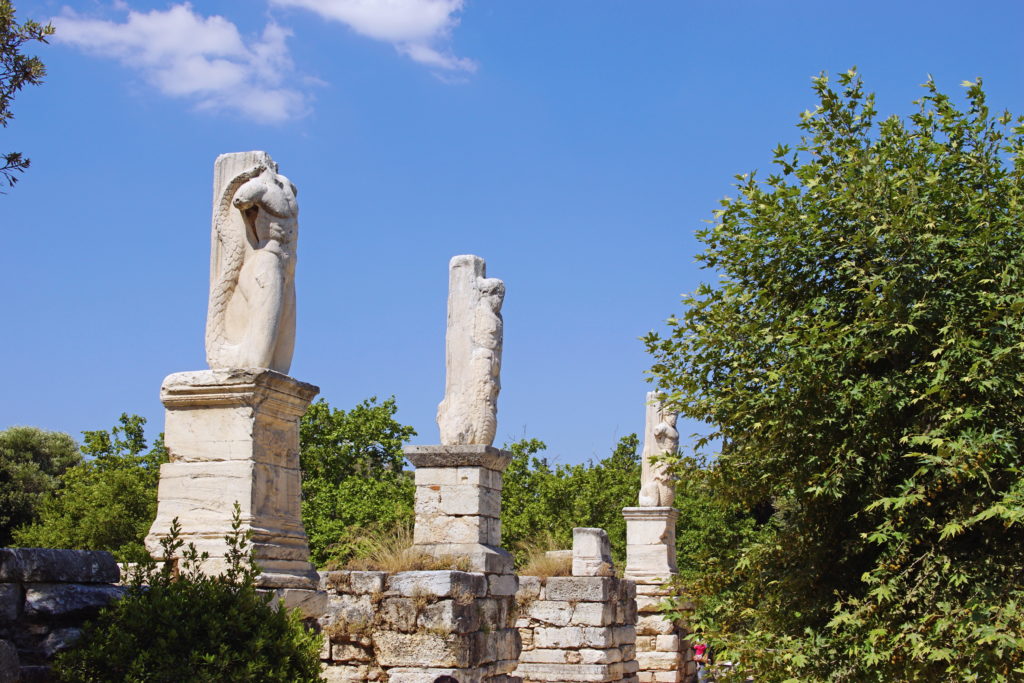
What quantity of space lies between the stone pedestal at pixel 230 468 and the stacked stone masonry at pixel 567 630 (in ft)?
20.0

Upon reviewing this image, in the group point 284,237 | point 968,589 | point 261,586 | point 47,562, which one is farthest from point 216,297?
point 968,589

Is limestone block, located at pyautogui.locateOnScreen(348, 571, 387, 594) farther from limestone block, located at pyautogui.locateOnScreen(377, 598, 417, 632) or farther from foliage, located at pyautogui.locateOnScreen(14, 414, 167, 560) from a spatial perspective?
foliage, located at pyautogui.locateOnScreen(14, 414, 167, 560)

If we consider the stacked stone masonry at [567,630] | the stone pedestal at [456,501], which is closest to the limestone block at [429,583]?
the stone pedestal at [456,501]

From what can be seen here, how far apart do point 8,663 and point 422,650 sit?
4.34m

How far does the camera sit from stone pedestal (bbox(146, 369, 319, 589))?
6.38m

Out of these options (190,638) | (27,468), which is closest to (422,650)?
(190,638)

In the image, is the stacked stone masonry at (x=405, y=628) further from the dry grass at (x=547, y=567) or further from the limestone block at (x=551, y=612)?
A: the dry grass at (x=547, y=567)

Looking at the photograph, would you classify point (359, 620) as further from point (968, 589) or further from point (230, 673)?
point (968, 589)

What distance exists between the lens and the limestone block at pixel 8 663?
4301mm

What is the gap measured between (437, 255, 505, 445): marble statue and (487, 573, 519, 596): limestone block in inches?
51.5

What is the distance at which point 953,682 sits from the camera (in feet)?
22.6

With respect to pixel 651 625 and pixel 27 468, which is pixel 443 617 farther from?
pixel 27 468

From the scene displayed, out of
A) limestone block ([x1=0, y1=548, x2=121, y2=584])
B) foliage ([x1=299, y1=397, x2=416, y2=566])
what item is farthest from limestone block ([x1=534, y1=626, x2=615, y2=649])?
foliage ([x1=299, y1=397, x2=416, y2=566])

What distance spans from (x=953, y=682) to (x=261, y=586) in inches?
168
